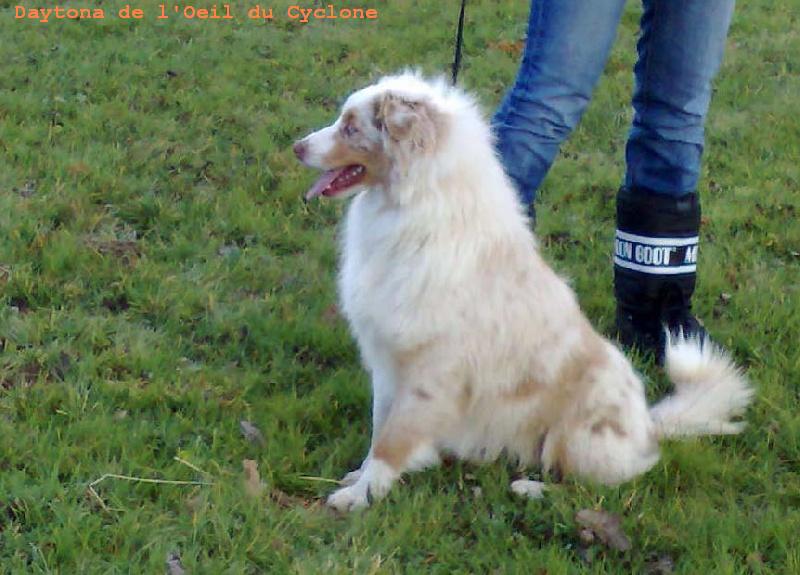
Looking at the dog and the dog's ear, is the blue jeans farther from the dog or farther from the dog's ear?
the dog's ear

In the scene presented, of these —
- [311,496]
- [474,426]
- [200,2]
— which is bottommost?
[311,496]

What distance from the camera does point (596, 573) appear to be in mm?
2604

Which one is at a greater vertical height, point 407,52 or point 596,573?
point 407,52

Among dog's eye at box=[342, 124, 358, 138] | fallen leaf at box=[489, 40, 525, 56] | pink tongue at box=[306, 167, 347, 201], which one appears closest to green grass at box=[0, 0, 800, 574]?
fallen leaf at box=[489, 40, 525, 56]

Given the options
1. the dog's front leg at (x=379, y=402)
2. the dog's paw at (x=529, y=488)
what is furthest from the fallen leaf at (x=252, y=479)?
the dog's paw at (x=529, y=488)

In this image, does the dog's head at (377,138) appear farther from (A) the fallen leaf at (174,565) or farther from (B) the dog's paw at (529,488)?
(A) the fallen leaf at (174,565)

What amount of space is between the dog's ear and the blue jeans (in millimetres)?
719

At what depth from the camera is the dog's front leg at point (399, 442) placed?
2891mm

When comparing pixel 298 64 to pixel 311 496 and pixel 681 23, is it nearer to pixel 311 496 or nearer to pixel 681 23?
pixel 681 23

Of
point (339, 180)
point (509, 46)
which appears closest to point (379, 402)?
point (339, 180)

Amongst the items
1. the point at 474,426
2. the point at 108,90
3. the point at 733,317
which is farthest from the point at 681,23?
the point at 108,90

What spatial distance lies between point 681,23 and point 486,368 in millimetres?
1471

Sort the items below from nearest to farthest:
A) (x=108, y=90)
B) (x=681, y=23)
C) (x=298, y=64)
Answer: (x=681, y=23) → (x=108, y=90) → (x=298, y=64)

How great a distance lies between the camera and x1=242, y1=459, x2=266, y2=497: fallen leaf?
2.78 m
